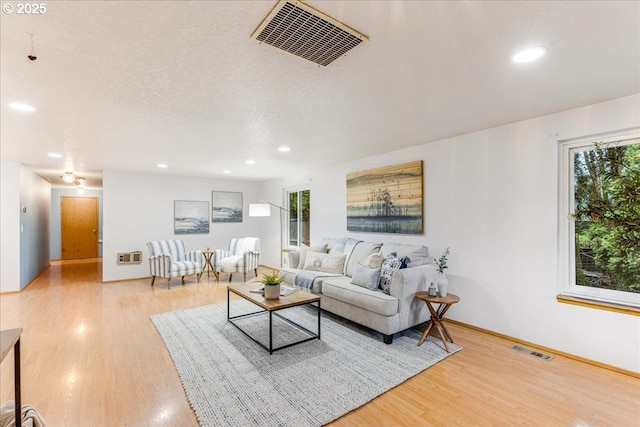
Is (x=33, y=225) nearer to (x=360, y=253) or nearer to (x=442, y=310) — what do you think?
(x=360, y=253)

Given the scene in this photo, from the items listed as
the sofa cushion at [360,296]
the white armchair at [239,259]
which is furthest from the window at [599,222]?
the white armchair at [239,259]

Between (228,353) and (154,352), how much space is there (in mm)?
749

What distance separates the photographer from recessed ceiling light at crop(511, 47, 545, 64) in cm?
176

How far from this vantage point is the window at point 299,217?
6383 mm

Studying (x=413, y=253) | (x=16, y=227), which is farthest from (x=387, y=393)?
(x=16, y=227)

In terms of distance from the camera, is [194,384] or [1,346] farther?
[194,384]

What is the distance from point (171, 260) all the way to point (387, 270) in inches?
168

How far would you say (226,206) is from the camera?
7.48 meters

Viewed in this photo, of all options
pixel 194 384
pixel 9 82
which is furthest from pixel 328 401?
pixel 9 82

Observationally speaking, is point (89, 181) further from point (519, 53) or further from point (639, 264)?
point (639, 264)

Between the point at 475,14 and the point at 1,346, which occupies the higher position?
the point at 475,14

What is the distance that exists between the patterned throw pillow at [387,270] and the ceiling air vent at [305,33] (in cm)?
233

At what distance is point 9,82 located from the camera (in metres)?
2.07

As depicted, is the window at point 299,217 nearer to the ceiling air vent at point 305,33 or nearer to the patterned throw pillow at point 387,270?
the patterned throw pillow at point 387,270
